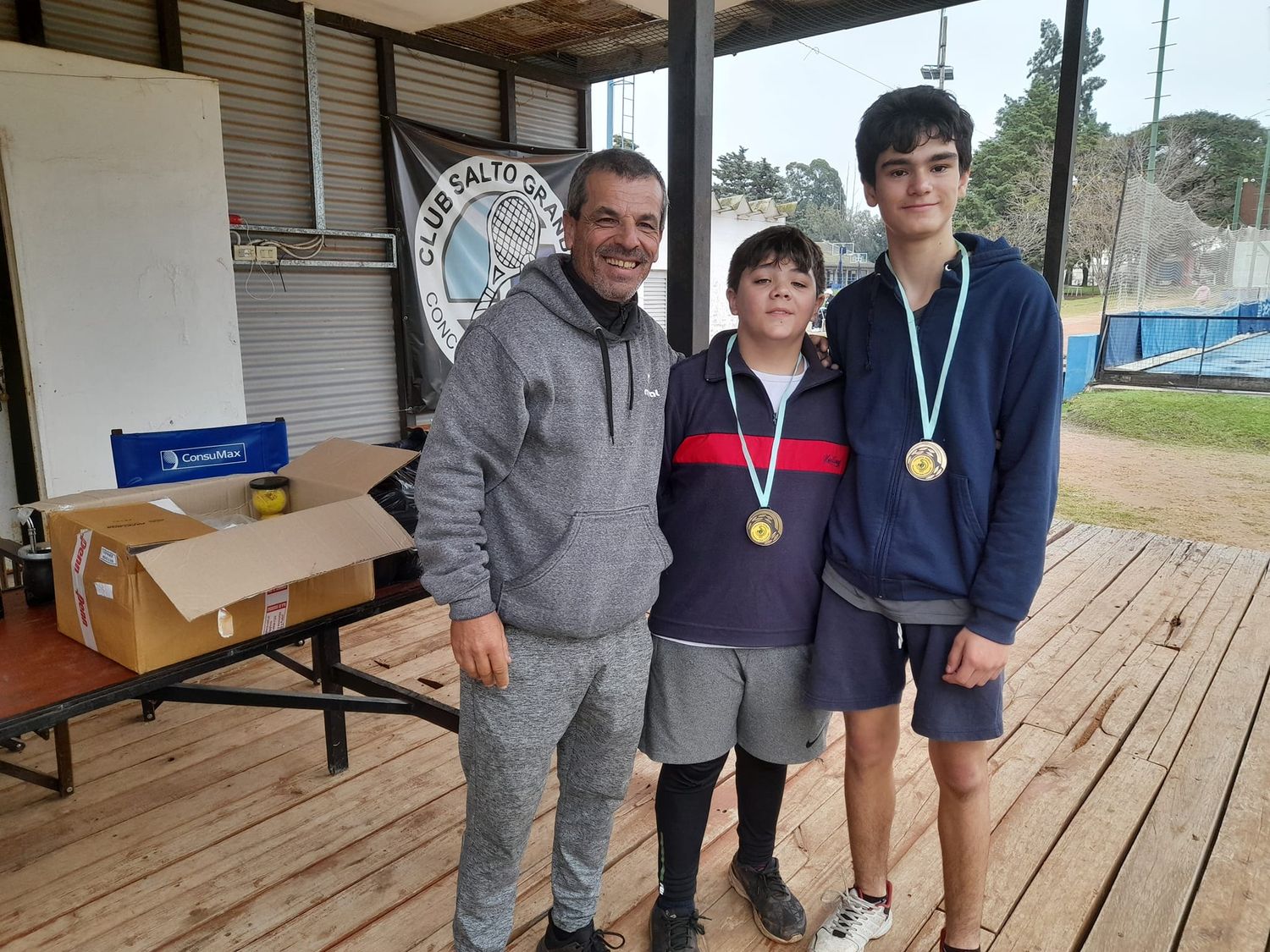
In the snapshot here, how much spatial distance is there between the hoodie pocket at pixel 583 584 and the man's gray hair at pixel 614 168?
1.75ft

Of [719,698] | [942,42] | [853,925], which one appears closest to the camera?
[719,698]

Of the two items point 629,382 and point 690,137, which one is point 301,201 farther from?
point 629,382

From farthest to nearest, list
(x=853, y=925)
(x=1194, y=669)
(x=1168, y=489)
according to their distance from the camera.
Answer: (x=1168, y=489) < (x=1194, y=669) < (x=853, y=925)

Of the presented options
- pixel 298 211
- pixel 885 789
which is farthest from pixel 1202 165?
pixel 885 789

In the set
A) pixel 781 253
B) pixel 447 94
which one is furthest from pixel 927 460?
pixel 447 94

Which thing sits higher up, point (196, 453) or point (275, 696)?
point (196, 453)

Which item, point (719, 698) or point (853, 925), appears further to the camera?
point (853, 925)

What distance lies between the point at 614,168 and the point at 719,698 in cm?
97

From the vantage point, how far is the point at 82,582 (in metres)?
1.60

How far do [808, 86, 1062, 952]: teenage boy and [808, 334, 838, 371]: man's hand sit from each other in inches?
1.7

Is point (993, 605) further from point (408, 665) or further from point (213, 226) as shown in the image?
point (213, 226)

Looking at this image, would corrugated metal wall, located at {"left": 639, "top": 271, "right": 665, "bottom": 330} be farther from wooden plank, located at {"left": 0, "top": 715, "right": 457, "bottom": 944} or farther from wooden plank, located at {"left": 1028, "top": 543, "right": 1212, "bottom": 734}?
wooden plank, located at {"left": 0, "top": 715, "right": 457, "bottom": 944}

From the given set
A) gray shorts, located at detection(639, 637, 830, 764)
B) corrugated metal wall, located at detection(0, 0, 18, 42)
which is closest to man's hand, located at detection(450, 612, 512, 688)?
gray shorts, located at detection(639, 637, 830, 764)

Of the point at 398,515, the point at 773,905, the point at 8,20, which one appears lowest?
the point at 773,905
